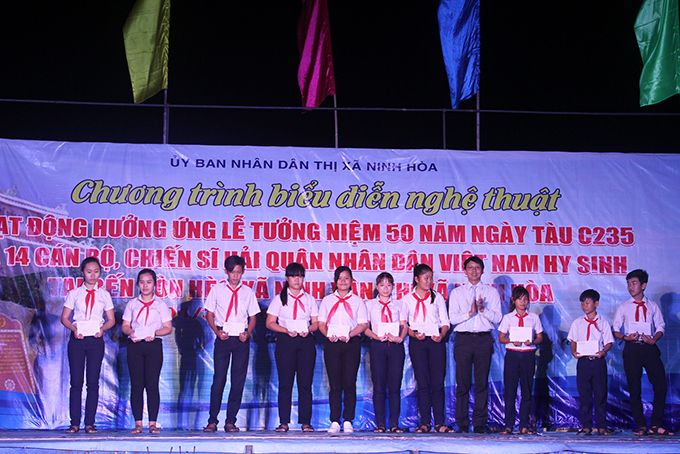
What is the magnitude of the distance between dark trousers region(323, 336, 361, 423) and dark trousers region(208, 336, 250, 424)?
678mm

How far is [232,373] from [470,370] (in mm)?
1888

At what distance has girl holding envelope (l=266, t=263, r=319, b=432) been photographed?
5074mm

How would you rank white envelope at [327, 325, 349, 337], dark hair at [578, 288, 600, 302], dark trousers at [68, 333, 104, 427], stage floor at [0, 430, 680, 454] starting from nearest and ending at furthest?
stage floor at [0, 430, 680, 454] → dark trousers at [68, 333, 104, 427] → white envelope at [327, 325, 349, 337] → dark hair at [578, 288, 600, 302]

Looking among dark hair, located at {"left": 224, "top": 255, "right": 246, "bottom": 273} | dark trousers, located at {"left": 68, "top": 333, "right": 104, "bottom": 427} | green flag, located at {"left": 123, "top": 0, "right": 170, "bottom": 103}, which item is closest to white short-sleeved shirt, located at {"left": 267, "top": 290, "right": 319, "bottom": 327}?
dark hair, located at {"left": 224, "top": 255, "right": 246, "bottom": 273}

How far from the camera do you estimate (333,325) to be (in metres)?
5.08

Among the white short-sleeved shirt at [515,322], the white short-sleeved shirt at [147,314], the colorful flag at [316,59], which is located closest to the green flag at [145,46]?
the colorful flag at [316,59]

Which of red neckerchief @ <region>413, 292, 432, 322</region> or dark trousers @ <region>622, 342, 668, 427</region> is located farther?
dark trousers @ <region>622, 342, 668, 427</region>

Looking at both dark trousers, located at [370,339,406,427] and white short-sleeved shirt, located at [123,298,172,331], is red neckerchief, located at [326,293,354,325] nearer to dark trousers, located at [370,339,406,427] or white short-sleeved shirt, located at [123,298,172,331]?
dark trousers, located at [370,339,406,427]

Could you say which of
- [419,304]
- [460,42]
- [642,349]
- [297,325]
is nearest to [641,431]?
[642,349]

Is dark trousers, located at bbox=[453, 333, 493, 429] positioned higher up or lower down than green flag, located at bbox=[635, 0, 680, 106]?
lower down

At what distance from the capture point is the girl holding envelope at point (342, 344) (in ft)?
16.6

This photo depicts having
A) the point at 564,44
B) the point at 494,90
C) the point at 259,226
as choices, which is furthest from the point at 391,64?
the point at 259,226

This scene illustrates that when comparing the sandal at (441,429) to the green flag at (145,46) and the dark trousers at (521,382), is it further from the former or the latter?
the green flag at (145,46)

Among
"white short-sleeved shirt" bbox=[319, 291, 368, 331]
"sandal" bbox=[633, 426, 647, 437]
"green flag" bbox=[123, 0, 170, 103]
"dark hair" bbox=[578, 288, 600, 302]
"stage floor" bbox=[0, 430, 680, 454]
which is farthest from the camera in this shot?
"green flag" bbox=[123, 0, 170, 103]
